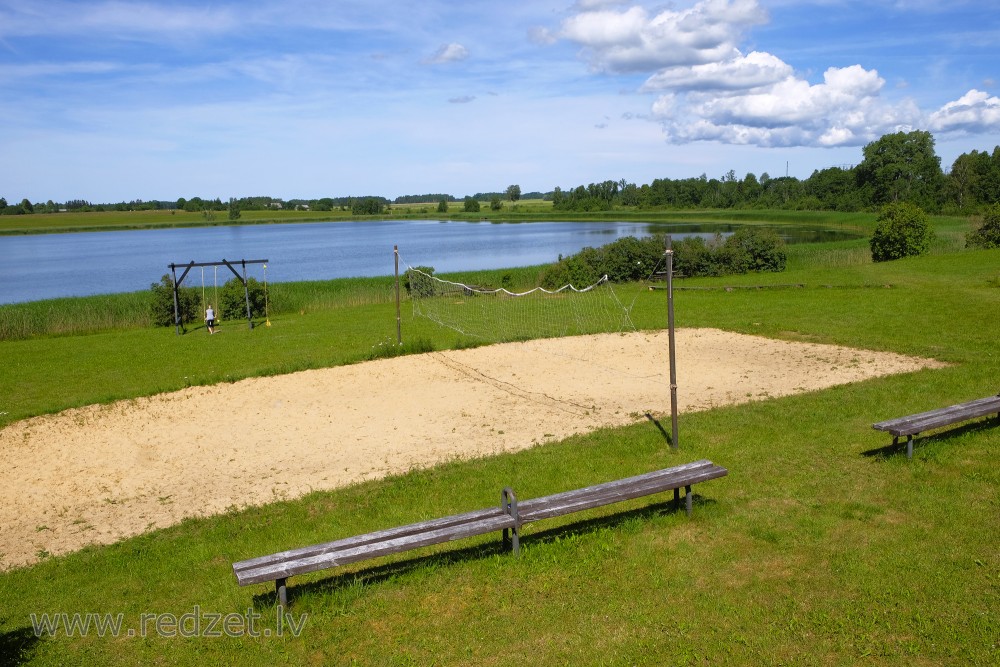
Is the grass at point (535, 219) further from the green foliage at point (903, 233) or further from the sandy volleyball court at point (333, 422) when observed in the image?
the sandy volleyball court at point (333, 422)

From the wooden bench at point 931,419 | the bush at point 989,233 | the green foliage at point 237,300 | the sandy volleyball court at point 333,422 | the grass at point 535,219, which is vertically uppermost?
the grass at point 535,219

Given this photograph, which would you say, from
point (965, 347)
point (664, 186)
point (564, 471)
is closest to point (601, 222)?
point (664, 186)

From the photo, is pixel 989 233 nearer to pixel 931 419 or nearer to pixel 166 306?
pixel 931 419

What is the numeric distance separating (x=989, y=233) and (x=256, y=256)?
47.0 metres

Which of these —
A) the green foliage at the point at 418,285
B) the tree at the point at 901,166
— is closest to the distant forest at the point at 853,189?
the tree at the point at 901,166

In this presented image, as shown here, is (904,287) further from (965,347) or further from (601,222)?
(601,222)

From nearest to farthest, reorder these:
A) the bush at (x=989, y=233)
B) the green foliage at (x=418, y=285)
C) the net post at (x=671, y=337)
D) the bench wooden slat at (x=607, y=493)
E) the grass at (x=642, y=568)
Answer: the grass at (x=642, y=568), the bench wooden slat at (x=607, y=493), the net post at (x=671, y=337), the green foliage at (x=418, y=285), the bush at (x=989, y=233)

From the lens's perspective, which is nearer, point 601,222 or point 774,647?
point 774,647

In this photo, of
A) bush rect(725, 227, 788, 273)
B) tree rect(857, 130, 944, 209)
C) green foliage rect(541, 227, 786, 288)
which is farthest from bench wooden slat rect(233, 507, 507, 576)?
tree rect(857, 130, 944, 209)

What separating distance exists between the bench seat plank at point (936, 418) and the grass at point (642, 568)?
0.30 metres

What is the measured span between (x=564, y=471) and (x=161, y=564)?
3.77m

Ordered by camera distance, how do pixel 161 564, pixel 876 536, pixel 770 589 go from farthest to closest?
pixel 161 564 → pixel 876 536 → pixel 770 589

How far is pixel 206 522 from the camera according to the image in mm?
7004

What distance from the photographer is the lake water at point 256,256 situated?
41219mm
